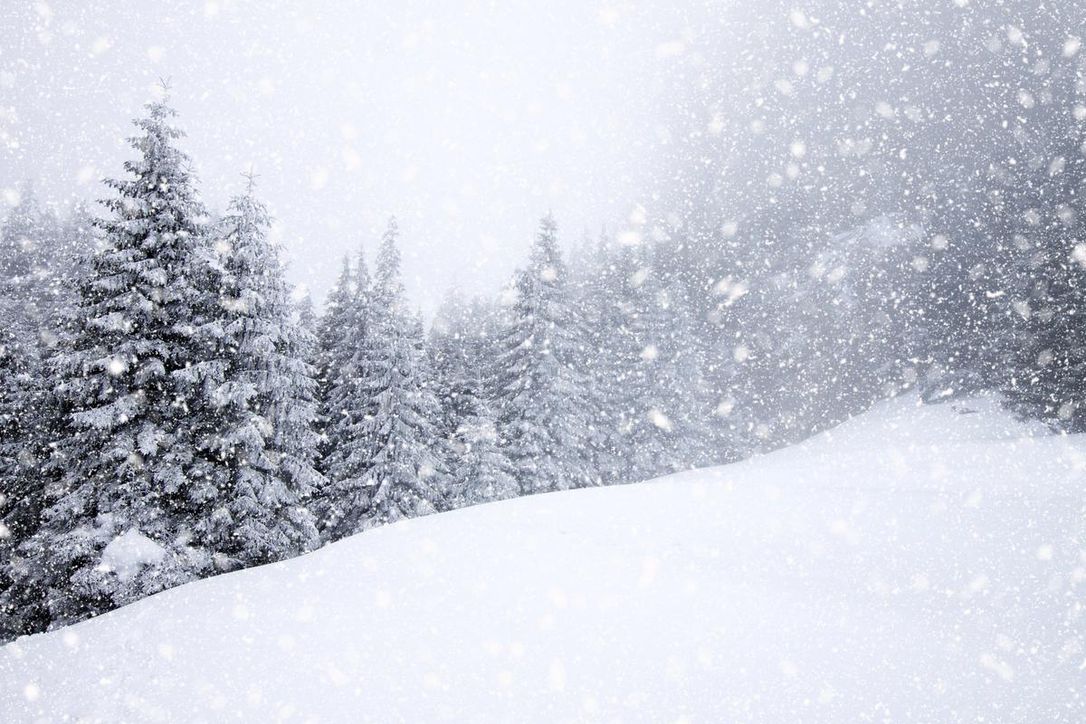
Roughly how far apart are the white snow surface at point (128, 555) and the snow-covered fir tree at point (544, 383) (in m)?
14.5

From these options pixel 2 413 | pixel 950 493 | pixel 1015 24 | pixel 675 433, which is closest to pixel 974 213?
pixel 1015 24

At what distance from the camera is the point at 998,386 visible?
30.1 m

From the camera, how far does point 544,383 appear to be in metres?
25.3

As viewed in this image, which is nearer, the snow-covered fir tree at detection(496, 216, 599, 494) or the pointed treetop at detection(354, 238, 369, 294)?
→ the pointed treetop at detection(354, 238, 369, 294)

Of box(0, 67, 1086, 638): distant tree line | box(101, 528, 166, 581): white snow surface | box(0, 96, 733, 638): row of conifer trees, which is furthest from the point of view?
box(0, 67, 1086, 638): distant tree line

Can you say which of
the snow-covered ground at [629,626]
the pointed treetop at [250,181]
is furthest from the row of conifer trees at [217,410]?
the snow-covered ground at [629,626]

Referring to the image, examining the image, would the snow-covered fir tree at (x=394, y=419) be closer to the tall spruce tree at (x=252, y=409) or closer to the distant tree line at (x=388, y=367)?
the distant tree line at (x=388, y=367)

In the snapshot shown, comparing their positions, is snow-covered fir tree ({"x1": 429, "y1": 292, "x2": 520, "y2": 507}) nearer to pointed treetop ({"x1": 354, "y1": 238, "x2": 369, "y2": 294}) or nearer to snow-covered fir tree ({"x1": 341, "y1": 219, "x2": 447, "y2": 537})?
snow-covered fir tree ({"x1": 341, "y1": 219, "x2": 447, "y2": 537})

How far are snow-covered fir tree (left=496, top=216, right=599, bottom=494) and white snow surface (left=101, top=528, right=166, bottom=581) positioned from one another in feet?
47.4

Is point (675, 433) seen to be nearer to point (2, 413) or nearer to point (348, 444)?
point (348, 444)

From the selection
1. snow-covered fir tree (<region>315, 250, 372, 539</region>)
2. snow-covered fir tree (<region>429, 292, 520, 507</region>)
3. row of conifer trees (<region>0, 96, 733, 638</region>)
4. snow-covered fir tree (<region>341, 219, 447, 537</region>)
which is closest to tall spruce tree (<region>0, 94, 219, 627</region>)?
row of conifer trees (<region>0, 96, 733, 638</region>)

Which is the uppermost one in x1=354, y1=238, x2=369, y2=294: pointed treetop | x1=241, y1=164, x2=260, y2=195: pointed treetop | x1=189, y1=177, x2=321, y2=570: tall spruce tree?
x1=354, y1=238, x2=369, y2=294: pointed treetop

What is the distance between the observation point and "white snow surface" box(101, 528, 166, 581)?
447 inches

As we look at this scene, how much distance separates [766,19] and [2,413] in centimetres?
8900
